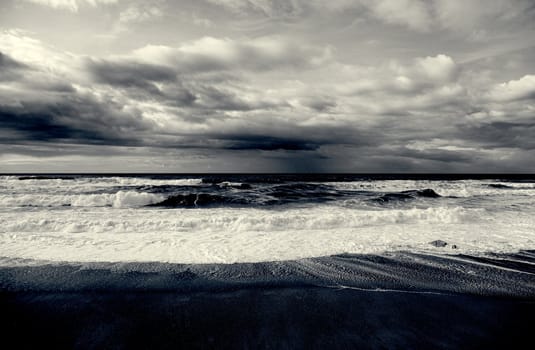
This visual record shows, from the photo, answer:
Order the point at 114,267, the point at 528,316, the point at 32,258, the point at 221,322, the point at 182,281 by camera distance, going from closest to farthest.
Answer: the point at 221,322
the point at 528,316
the point at 182,281
the point at 114,267
the point at 32,258

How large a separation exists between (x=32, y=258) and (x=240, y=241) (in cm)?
405

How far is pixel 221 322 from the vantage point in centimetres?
321

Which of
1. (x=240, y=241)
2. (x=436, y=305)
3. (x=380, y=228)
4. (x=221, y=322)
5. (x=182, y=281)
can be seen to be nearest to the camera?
(x=221, y=322)

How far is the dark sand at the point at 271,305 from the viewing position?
9.64ft

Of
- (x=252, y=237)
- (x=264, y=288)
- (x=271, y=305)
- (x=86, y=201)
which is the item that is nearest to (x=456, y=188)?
(x=252, y=237)

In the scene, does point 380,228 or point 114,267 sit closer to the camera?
point 114,267

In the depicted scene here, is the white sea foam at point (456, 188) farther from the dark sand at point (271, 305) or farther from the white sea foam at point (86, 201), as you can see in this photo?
the dark sand at point (271, 305)

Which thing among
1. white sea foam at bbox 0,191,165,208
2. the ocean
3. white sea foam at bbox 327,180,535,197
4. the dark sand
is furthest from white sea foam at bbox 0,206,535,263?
white sea foam at bbox 327,180,535,197

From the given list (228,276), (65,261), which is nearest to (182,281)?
(228,276)

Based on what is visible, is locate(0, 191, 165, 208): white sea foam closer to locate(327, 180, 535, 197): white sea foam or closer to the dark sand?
the dark sand

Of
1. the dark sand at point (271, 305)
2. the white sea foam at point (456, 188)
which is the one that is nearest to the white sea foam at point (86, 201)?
the dark sand at point (271, 305)

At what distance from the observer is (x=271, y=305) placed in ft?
11.9

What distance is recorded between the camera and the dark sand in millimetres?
2938

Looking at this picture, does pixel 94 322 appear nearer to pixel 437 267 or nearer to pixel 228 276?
pixel 228 276
